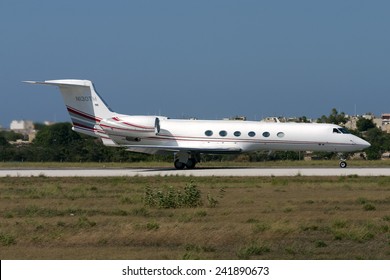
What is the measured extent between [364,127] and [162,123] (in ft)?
152

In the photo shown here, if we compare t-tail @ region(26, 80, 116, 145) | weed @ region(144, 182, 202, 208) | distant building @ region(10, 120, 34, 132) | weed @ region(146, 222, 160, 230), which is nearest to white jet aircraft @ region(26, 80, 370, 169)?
t-tail @ region(26, 80, 116, 145)

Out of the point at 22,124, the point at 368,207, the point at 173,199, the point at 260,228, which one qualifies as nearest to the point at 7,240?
the point at 260,228

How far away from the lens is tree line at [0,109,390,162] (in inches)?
2398

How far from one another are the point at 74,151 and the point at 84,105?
67.5ft

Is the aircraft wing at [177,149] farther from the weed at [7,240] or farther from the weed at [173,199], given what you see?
the weed at [7,240]

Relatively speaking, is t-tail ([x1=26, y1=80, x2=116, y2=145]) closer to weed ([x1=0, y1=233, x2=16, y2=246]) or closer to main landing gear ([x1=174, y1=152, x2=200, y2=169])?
main landing gear ([x1=174, y1=152, x2=200, y2=169])

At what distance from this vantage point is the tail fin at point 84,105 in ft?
140

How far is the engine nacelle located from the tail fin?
1.21 meters

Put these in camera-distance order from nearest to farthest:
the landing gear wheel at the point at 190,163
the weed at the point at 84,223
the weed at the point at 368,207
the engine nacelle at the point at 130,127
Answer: the weed at the point at 84,223 → the weed at the point at 368,207 → the engine nacelle at the point at 130,127 → the landing gear wheel at the point at 190,163

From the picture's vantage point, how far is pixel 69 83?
42500mm

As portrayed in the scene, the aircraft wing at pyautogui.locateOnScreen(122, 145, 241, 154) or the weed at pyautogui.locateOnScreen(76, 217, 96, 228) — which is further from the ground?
the aircraft wing at pyautogui.locateOnScreen(122, 145, 241, 154)

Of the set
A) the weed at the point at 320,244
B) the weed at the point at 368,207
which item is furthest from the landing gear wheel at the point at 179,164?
the weed at the point at 320,244

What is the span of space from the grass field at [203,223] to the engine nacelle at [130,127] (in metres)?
10.8

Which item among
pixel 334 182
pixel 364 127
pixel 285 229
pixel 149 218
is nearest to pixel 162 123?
pixel 334 182
